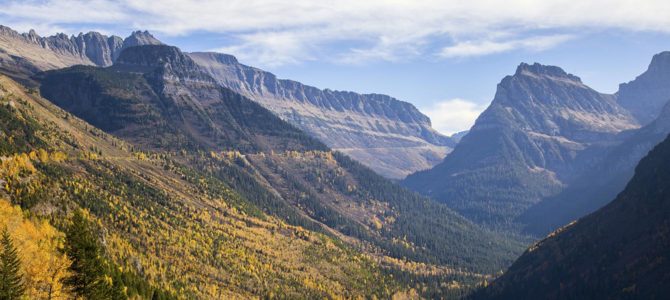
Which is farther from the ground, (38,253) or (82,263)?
(82,263)

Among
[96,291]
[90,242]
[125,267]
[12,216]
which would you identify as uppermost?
[90,242]

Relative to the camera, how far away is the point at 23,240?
157m

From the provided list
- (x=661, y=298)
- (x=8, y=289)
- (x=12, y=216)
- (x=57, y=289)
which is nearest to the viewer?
(x=8, y=289)

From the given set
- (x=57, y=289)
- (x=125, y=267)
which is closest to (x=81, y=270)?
(x=57, y=289)

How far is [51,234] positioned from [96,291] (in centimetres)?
11094

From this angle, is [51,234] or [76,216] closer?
[76,216]

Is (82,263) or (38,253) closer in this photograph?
(82,263)

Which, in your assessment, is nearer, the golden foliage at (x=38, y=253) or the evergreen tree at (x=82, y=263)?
the evergreen tree at (x=82, y=263)

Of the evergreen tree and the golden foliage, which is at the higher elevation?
the evergreen tree

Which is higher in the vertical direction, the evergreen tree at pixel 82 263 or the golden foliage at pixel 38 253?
the evergreen tree at pixel 82 263

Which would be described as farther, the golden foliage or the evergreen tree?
the golden foliage

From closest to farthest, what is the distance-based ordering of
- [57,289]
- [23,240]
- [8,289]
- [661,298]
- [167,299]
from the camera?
[8,289]
[57,289]
[23,240]
[167,299]
[661,298]

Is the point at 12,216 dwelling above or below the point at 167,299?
above

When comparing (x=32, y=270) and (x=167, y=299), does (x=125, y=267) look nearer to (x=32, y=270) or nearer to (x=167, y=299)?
(x=167, y=299)
